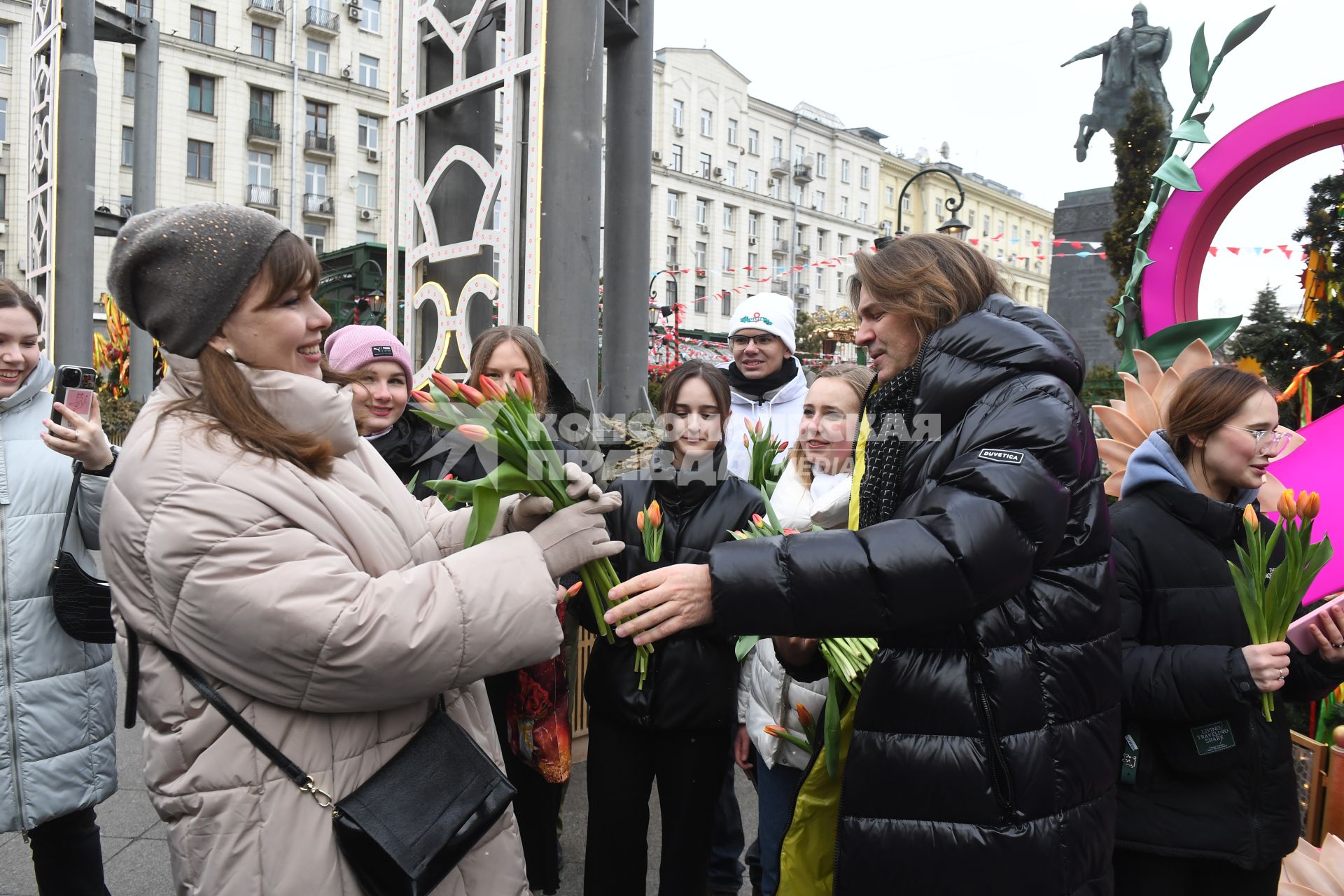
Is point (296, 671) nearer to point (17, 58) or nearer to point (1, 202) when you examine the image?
point (1, 202)

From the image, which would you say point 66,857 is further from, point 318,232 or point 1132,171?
point 318,232

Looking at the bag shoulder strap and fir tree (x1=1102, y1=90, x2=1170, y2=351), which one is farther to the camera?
fir tree (x1=1102, y1=90, x2=1170, y2=351)

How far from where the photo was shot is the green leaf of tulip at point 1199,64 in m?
3.65

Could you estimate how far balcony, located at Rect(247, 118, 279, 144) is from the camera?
35.7m

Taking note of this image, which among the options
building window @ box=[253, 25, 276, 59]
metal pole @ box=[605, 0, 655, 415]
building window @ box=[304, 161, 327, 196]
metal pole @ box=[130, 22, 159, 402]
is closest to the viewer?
metal pole @ box=[605, 0, 655, 415]

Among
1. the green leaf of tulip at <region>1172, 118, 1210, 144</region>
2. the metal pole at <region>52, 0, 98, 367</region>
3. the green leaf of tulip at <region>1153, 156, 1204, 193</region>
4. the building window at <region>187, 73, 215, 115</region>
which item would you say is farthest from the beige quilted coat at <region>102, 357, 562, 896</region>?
the building window at <region>187, 73, 215, 115</region>

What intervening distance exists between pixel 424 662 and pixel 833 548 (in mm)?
669

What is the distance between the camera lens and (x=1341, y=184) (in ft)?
12.6

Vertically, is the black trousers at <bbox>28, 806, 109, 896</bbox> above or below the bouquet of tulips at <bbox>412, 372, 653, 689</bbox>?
below

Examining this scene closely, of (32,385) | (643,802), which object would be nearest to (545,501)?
(643,802)

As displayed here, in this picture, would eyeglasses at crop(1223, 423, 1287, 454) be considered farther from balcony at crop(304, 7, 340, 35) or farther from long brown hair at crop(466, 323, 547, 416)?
balcony at crop(304, 7, 340, 35)

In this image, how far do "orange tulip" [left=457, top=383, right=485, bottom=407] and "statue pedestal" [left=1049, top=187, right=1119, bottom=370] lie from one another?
13.5 meters

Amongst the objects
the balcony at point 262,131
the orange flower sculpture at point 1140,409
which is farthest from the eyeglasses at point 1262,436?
the balcony at point 262,131

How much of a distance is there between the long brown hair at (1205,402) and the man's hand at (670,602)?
1.59m
